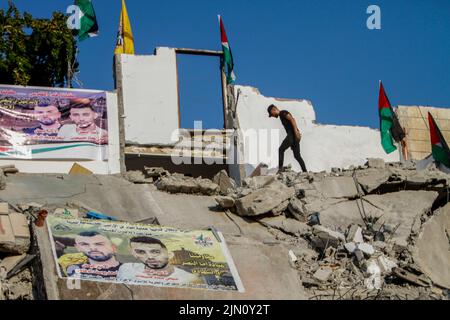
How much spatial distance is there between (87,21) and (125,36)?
7.98ft

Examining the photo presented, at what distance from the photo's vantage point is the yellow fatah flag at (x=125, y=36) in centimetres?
2478

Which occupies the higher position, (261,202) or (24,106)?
(24,106)

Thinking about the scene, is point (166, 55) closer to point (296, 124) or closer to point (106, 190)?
point (296, 124)

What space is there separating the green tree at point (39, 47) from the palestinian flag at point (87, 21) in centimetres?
68

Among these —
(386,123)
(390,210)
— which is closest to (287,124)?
(386,123)

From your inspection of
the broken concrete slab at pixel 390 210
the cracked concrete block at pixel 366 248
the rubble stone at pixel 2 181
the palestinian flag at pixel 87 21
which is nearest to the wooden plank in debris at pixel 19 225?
the rubble stone at pixel 2 181

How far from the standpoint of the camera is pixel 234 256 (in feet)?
41.2

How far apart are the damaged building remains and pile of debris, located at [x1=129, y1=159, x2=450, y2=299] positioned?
0.09 feet

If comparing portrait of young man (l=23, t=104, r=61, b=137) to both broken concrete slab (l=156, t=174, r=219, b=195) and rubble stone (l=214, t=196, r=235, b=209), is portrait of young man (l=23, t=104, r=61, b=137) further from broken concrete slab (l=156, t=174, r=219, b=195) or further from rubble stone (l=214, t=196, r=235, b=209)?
rubble stone (l=214, t=196, r=235, b=209)

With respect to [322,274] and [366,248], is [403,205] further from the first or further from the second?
[322,274]

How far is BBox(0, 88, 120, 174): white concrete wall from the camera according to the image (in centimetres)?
1958

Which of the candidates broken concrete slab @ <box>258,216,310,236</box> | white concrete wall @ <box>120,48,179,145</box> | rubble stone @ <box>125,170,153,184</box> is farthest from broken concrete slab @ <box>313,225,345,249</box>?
white concrete wall @ <box>120,48,179,145</box>
